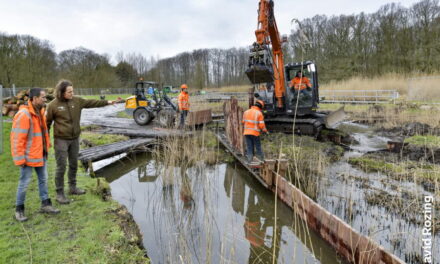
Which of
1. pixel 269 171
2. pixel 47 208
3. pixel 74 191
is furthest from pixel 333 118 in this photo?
pixel 47 208

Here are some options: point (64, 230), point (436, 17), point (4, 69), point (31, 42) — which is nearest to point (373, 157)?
point (64, 230)

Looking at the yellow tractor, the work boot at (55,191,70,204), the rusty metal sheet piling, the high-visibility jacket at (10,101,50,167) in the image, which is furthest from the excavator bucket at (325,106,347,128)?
the high-visibility jacket at (10,101,50,167)

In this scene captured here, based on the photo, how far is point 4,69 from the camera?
25125mm

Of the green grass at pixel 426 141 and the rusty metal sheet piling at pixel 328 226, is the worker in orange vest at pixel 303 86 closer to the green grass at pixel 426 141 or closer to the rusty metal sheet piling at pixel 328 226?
the green grass at pixel 426 141

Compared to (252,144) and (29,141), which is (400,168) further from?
(29,141)

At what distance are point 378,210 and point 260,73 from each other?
5.37 metres

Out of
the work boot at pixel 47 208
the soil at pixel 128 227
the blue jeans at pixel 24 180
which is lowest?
the soil at pixel 128 227

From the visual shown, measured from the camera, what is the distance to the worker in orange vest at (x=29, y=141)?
3.21 metres

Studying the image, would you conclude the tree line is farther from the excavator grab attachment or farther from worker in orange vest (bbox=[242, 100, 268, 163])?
worker in orange vest (bbox=[242, 100, 268, 163])

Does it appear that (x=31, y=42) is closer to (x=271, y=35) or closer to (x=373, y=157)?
(x=271, y=35)

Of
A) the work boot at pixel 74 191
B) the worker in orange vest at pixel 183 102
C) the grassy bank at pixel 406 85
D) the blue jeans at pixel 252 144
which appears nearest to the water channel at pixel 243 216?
the blue jeans at pixel 252 144

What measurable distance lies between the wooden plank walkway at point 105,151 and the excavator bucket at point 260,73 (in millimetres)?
3774

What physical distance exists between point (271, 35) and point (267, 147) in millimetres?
3650

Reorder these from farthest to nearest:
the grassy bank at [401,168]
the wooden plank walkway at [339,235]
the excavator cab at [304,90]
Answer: the excavator cab at [304,90], the grassy bank at [401,168], the wooden plank walkway at [339,235]
